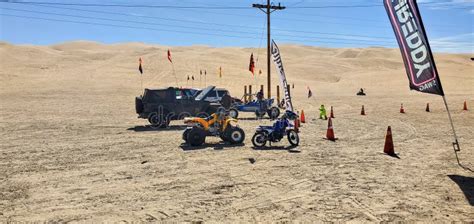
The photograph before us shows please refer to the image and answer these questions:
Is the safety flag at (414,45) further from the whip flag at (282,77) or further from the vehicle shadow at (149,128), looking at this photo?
the vehicle shadow at (149,128)

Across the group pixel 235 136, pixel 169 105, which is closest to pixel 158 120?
pixel 169 105

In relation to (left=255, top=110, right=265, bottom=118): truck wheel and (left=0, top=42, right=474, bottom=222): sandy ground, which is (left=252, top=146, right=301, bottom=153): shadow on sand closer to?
(left=0, top=42, right=474, bottom=222): sandy ground

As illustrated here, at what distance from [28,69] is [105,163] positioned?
165 ft

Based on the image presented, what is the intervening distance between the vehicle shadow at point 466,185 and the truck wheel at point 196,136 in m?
6.47

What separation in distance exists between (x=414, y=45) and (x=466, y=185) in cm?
288

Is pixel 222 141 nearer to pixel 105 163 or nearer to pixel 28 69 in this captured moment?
pixel 105 163

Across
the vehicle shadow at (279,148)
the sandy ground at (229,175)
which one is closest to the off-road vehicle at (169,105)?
the sandy ground at (229,175)

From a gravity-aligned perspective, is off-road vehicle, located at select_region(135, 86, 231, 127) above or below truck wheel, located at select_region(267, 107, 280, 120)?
above

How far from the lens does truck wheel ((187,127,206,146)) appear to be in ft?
38.5

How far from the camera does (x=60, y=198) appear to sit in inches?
272

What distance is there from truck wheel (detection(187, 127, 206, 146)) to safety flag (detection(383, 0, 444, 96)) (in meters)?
5.84

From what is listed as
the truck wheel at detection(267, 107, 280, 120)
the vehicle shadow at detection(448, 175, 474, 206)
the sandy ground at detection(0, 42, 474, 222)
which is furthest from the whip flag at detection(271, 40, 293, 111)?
the vehicle shadow at detection(448, 175, 474, 206)

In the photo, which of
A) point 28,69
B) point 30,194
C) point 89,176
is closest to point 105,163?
point 89,176

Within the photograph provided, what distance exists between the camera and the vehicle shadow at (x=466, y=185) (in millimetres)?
6684
